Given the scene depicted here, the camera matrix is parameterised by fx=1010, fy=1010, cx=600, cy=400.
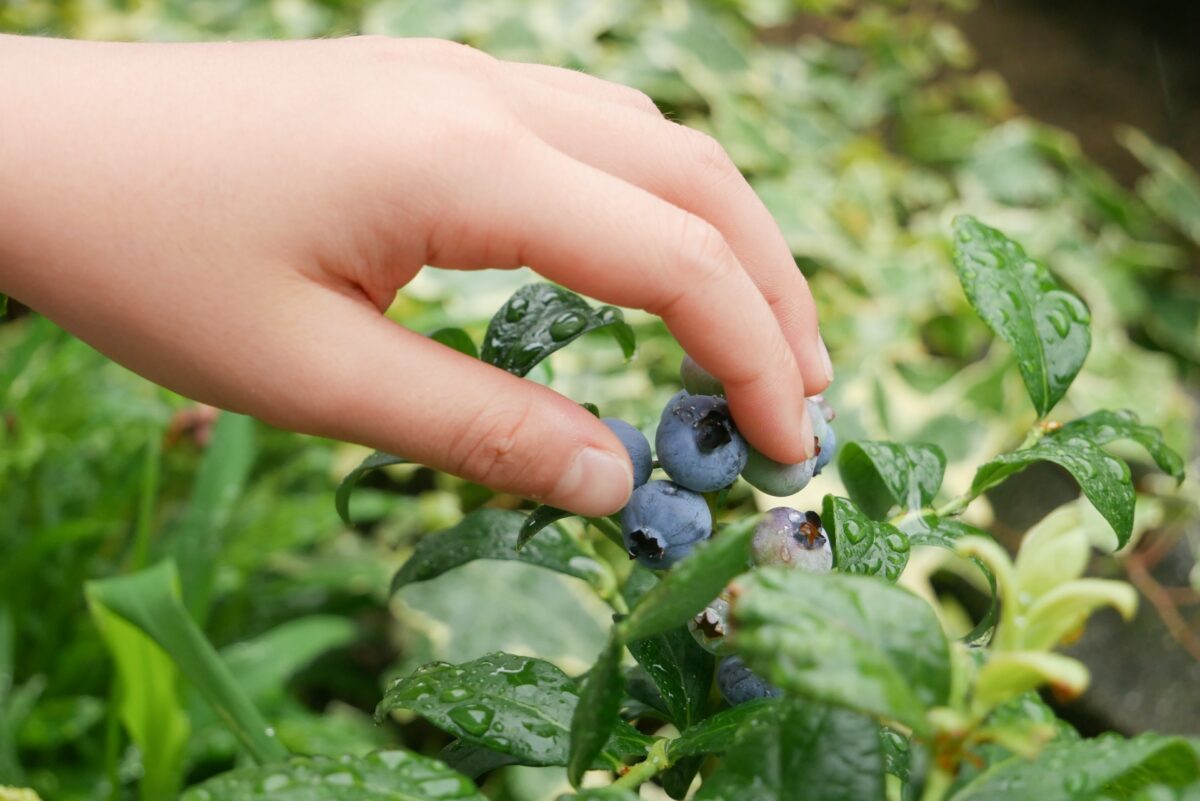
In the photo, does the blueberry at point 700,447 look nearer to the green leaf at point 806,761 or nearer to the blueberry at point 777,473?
the blueberry at point 777,473

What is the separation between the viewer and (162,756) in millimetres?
1130

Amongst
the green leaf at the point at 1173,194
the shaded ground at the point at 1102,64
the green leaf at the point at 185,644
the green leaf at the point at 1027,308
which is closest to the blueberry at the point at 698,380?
the green leaf at the point at 1027,308

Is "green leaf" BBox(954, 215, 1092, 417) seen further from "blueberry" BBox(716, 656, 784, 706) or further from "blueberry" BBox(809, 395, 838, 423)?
"blueberry" BBox(716, 656, 784, 706)

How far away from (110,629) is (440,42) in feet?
2.48

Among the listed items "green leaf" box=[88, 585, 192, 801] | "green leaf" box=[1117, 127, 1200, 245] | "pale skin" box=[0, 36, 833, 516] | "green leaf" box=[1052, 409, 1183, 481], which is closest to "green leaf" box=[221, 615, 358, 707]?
"green leaf" box=[88, 585, 192, 801]

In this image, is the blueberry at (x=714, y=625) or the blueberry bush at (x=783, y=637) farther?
the blueberry at (x=714, y=625)

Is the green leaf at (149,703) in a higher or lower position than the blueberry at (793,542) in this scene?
lower

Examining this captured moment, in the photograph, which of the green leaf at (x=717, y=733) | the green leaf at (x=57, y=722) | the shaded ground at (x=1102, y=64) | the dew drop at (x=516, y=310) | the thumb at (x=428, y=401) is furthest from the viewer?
the shaded ground at (x=1102, y=64)

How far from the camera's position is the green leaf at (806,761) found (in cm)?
43

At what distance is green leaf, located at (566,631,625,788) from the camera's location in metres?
0.44

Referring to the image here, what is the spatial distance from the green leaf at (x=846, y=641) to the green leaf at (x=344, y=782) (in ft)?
0.50

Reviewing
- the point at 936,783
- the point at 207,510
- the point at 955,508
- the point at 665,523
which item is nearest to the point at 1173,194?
the point at 955,508

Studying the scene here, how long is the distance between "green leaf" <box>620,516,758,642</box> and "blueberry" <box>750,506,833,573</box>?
13 centimetres

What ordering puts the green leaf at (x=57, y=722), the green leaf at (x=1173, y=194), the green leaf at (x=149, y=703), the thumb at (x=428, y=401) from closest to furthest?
the thumb at (x=428, y=401), the green leaf at (x=149, y=703), the green leaf at (x=57, y=722), the green leaf at (x=1173, y=194)
